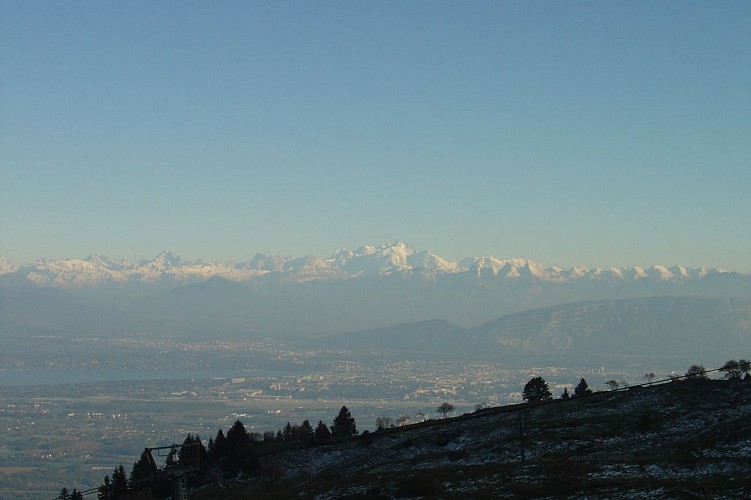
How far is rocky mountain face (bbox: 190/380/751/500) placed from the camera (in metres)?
55.9

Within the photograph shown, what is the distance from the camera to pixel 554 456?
73.6 m

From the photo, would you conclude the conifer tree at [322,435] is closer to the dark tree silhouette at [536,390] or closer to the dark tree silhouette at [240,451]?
the dark tree silhouette at [240,451]

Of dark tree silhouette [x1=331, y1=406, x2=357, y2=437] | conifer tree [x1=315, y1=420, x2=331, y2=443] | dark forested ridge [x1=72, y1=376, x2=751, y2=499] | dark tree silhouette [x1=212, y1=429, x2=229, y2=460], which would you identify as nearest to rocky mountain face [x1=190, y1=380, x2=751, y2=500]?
dark forested ridge [x1=72, y1=376, x2=751, y2=499]

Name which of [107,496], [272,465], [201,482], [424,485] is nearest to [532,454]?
[424,485]

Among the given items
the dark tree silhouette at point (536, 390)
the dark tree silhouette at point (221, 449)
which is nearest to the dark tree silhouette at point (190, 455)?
the dark tree silhouette at point (221, 449)

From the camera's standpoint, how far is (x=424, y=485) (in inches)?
2489

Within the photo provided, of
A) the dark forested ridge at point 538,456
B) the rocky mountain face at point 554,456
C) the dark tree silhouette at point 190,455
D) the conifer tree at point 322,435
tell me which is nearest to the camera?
the dark tree silhouette at point 190,455

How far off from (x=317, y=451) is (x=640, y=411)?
133 feet

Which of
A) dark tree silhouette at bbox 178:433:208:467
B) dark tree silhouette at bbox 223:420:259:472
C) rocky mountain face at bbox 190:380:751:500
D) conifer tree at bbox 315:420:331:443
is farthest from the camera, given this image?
conifer tree at bbox 315:420:331:443

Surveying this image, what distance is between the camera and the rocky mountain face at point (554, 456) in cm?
5594

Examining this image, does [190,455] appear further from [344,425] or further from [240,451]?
[344,425]

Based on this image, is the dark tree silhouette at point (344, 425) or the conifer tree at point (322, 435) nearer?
the conifer tree at point (322, 435)

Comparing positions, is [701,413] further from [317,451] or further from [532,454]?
[317,451]

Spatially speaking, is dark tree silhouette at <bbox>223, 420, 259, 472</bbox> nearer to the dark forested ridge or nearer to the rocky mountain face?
the dark forested ridge
